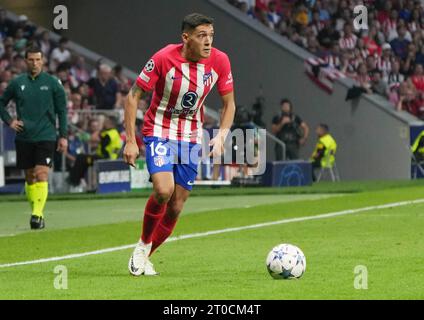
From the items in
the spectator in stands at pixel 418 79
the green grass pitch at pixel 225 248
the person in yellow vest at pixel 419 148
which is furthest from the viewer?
the spectator in stands at pixel 418 79

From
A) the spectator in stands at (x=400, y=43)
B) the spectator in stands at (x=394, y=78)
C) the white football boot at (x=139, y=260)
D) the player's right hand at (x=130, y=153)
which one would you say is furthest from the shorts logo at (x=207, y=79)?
the spectator in stands at (x=400, y=43)

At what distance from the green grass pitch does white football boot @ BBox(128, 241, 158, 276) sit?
12 centimetres

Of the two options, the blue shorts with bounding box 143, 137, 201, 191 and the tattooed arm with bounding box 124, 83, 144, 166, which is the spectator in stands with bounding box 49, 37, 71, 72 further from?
the tattooed arm with bounding box 124, 83, 144, 166

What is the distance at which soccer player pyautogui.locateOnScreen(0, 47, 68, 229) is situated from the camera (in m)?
17.7

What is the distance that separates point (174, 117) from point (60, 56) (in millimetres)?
19183

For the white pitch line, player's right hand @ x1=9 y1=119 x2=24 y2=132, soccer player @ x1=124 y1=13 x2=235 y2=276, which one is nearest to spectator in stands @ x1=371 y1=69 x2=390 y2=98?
the white pitch line

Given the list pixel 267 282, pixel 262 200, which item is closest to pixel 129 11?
pixel 262 200

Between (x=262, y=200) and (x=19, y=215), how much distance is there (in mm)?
5076

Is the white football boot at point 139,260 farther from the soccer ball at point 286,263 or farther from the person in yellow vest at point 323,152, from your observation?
the person in yellow vest at point 323,152

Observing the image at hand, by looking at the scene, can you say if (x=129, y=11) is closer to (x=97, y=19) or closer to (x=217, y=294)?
(x=97, y=19)

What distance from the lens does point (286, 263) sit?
36.9 ft

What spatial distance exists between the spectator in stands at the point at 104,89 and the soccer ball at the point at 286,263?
19.2 meters

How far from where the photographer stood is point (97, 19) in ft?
118

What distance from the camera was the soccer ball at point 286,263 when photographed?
11.2m
